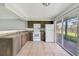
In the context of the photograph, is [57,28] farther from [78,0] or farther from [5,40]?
[78,0]

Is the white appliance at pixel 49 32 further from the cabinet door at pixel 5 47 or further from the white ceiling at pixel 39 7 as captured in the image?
the cabinet door at pixel 5 47

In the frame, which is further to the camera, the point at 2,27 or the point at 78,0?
the point at 2,27

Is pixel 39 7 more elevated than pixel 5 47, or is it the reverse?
pixel 39 7

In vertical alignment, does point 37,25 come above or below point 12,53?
above

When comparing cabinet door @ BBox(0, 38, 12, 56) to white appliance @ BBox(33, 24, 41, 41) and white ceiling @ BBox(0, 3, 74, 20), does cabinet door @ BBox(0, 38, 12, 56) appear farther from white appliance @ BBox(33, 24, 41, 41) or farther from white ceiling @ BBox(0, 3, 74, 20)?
white appliance @ BBox(33, 24, 41, 41)

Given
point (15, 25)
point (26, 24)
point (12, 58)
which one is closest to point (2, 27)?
point (15, 25)

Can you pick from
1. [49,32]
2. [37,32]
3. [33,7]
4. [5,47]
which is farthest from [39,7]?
[37,32]

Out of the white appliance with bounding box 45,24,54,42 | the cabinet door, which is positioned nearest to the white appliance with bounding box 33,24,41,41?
the white appliance with bounding box 45,24,54,42

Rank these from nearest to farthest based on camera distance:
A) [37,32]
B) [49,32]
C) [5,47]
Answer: [5,47] < [49,32] < [37,32]

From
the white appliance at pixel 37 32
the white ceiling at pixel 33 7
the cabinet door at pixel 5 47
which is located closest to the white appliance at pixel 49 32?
the white appliance at pixel 37 32

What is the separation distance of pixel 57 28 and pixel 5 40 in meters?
7.66

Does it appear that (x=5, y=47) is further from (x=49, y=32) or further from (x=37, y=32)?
(x=37, y=32)

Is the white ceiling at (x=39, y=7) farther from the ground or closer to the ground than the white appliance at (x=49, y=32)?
farther from the ground

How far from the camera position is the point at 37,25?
13375 mm
